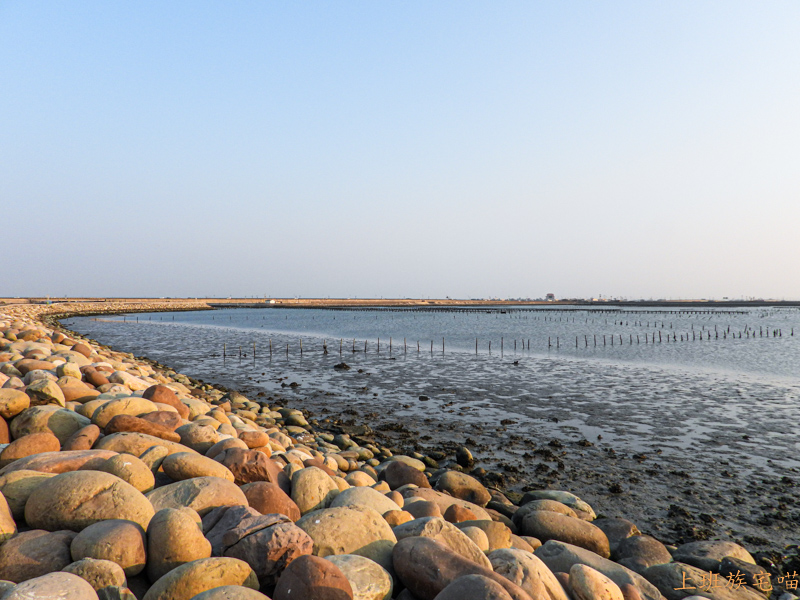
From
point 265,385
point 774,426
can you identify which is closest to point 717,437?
point 774,426

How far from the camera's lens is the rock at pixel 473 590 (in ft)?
12.1

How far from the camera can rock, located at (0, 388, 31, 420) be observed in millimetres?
6785

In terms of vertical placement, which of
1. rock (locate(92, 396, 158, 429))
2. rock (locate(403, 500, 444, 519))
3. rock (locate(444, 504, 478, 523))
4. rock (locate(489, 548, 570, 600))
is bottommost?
rock (locate(444, 504, 478, 523))

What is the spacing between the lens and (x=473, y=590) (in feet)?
12.3

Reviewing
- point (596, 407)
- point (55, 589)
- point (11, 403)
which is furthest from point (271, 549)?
point (596, 407)

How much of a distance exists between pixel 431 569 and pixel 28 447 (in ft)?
17.0

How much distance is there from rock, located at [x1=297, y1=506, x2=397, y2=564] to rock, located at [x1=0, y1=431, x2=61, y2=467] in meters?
3.59

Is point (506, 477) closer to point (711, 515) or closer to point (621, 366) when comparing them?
point (711, 515)

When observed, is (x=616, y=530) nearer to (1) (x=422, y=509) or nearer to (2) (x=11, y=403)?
(1) (x=422, y=509)

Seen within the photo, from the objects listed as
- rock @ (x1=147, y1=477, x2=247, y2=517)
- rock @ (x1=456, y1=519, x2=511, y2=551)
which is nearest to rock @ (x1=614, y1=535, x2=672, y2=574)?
rock @ (x1=456, y1=519, x2=511, y2=551)

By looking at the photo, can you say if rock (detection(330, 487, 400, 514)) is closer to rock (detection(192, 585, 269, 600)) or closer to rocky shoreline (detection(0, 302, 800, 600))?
rocky shoreline (detection(0, 302, 800, 600))

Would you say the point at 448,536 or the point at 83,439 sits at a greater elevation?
the point at 83,439

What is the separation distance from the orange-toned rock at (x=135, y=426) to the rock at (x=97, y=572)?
10.6 feet

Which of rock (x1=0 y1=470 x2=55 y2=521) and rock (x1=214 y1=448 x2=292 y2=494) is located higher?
rock (x1=0 y1=470 x2=55 y2=521)
